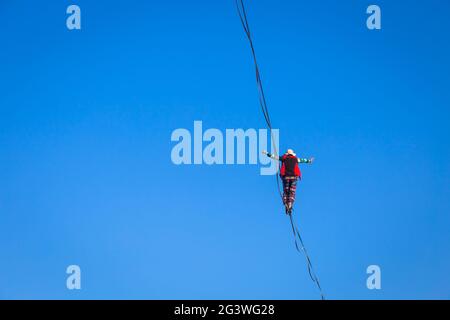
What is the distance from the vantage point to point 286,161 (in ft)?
17.0
